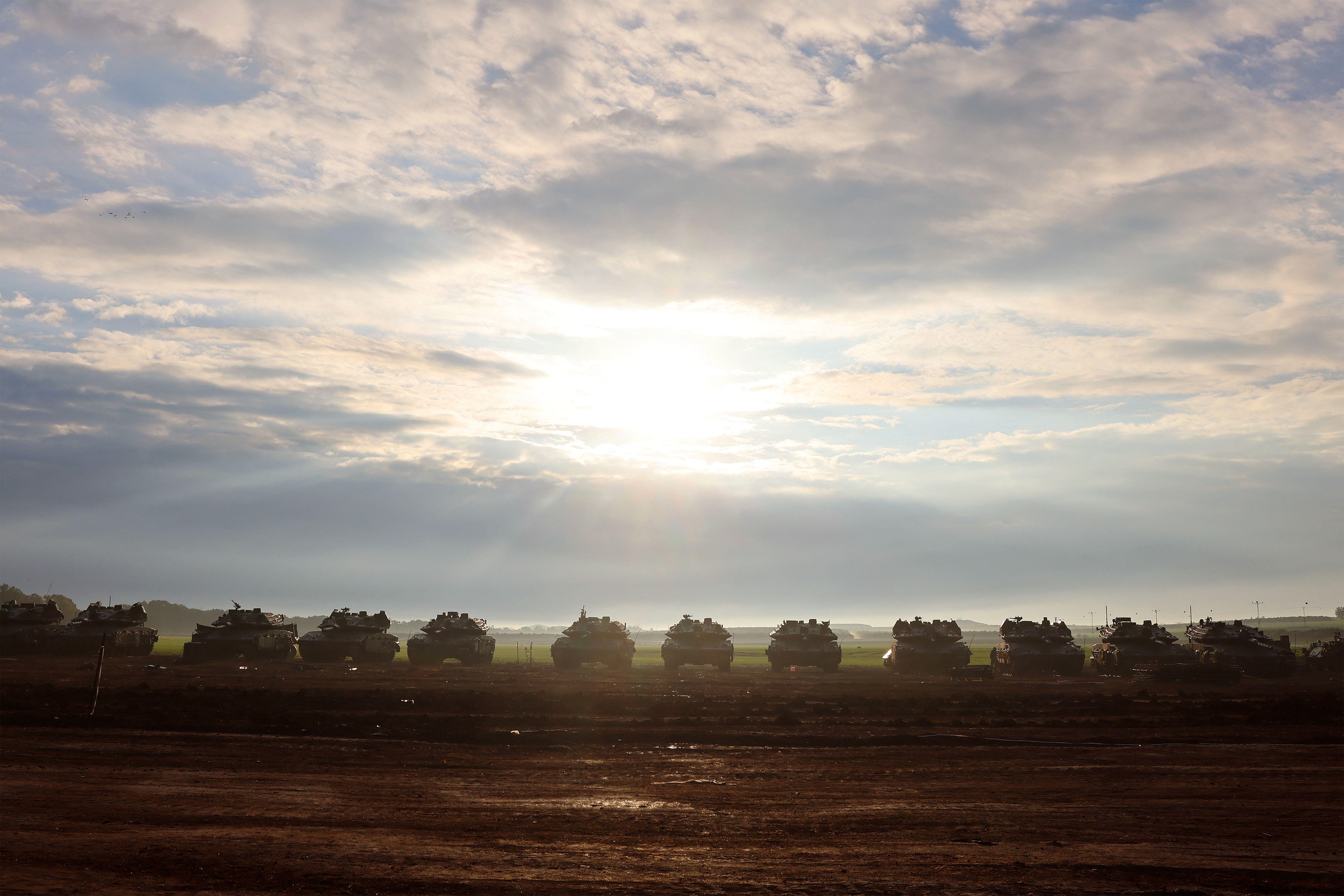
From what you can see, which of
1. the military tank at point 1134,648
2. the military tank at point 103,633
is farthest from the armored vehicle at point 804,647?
the military tank at point 103,633

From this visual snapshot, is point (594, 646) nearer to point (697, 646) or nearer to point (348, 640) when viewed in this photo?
point (697, 646)

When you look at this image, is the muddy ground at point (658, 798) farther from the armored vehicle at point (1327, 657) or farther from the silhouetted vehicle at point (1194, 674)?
the armored vehicle at point (1327, 657)

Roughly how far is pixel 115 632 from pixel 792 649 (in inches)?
1566

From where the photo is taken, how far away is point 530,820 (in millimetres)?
12750

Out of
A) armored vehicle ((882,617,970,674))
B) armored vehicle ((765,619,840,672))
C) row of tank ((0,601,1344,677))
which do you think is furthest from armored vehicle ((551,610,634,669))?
armored vehicle ((882,617,970,674))

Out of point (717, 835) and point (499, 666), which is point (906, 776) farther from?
point (499, 666)

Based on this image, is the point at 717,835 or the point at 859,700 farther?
the point at 859,700

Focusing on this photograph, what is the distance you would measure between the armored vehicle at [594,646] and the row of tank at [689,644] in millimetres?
64

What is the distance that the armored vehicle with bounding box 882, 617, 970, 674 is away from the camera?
5553cm

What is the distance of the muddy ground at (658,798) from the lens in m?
10.0

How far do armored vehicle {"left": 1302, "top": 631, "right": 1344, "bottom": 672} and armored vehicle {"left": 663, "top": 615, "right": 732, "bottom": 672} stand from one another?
34.5m

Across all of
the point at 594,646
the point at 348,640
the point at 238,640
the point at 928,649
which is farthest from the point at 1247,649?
the point at 238,640

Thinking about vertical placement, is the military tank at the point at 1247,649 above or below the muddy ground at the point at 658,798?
above

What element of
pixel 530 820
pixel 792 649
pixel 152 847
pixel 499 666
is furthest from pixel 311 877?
pixel 499 666
